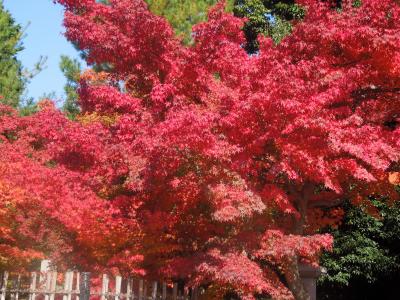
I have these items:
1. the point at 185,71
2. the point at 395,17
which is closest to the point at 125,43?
the point at 185,71

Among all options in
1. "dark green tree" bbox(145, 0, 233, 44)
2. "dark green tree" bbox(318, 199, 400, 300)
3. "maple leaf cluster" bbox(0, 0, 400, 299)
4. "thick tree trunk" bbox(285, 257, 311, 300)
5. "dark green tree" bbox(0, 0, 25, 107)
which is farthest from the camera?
"dark green tree" bbox(0, 0, 25, 107)

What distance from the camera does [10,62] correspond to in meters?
23.2

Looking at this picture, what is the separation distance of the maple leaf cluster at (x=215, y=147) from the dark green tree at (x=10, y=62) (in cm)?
927

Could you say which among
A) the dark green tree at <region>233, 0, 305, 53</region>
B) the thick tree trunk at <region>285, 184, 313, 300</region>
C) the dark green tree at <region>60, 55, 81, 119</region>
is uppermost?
the dark green tree at <region>233, 0, 305, 53</region>

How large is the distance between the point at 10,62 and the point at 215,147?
17297mm

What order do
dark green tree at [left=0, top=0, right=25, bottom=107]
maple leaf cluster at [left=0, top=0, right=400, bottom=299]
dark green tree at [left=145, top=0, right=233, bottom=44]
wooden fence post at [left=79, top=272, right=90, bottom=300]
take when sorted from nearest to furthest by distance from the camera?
wooden fence post at [left=79, top=272, right=90, bottom=300] < maple leaf cluster at [left=0, top=0, right=400, bottom=299] < dark green tree at [left=145, top=0, right=233, bottom=44] < dark green tree at [left=0, top=0, right=25, bottom=107]

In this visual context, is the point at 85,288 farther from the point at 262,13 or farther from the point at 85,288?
the point at 262,13

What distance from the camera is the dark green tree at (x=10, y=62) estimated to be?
22.0m

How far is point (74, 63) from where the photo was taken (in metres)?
23.1

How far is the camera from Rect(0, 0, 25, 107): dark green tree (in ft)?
72.2

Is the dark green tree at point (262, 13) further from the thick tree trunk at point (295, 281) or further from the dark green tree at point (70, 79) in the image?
the thick tree trunk at point (295, 281)

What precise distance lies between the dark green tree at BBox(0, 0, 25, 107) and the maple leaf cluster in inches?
365

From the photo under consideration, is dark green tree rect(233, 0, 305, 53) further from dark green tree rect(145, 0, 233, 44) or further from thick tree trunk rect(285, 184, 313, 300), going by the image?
thick tree trunk rect(285, 184, 313, 300)

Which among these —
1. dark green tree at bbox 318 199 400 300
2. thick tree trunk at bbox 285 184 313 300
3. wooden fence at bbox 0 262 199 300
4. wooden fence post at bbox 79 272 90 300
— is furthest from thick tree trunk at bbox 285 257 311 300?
dark green tree at bbox 318 199 400 300
